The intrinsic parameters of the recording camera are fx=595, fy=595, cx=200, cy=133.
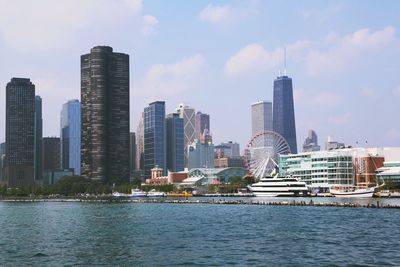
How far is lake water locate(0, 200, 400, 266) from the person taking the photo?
215 ft

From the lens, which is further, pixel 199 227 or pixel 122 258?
pixel 199 227

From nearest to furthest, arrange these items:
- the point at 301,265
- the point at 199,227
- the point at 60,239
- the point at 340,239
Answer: the point at 301,265 < the point at 340,239 < the point at 60,239 < the point at 199,227

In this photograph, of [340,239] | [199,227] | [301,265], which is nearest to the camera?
[301,265]

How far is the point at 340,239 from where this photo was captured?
8388 centimetres

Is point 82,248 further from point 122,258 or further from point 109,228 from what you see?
point 109,228

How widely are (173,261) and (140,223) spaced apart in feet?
182

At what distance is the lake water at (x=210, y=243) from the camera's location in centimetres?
6561

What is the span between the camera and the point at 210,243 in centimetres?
8094

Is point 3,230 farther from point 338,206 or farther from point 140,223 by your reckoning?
point 338,206

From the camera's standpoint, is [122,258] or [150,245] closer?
[122,258]

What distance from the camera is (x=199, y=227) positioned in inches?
4210

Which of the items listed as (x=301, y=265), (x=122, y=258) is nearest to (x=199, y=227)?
(x=122, y=258)

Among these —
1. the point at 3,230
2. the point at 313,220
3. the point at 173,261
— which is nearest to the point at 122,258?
the point at 173,261

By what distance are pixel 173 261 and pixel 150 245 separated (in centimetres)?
1550
